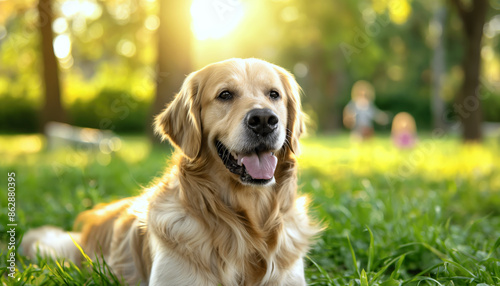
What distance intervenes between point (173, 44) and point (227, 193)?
7334mm

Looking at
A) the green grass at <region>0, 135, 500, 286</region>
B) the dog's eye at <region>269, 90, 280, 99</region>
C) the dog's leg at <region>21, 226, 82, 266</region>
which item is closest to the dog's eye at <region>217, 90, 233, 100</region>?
the dog's eye at <region>269, 90, 280, 99</region>

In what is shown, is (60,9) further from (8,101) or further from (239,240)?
(239,240)

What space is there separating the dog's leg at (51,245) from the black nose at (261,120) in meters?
1.74

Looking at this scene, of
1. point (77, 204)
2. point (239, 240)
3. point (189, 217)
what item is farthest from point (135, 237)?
point (77, 204)

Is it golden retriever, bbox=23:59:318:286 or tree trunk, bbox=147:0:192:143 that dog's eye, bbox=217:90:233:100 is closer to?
golden retriever, bbox=23:59:318:286

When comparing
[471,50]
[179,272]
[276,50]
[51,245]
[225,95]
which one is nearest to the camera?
[179,272]

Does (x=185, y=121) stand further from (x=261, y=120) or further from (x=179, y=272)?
(x=179, y=272)

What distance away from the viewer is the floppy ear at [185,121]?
296 cm

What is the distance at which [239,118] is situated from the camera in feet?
9.22

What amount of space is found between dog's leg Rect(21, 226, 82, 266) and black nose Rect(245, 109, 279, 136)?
5.71 feet

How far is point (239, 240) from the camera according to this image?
280cm

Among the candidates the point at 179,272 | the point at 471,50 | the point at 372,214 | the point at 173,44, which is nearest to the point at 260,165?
the point at 179,272

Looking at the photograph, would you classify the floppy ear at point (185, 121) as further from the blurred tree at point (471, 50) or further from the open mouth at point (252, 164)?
the blurred tree at point (471, 50)

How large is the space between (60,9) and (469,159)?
1236cm
